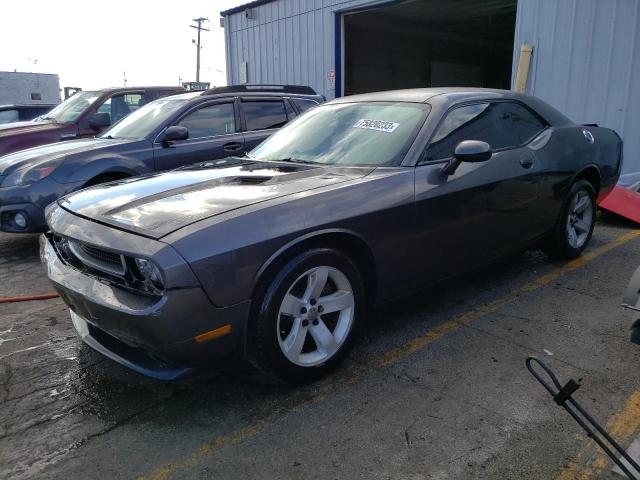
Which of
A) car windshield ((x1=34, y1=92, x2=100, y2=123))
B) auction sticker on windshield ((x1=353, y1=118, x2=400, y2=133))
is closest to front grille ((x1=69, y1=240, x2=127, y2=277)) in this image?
auction sticker on windshield ((x1=353, y1=118, x2=400, y2=133))

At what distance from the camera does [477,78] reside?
22.1m

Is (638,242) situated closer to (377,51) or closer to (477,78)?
(377,51)

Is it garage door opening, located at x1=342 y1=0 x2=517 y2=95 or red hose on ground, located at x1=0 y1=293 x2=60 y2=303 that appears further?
garage door opening, located at x1=342 y1=0 x2=517 y2=95

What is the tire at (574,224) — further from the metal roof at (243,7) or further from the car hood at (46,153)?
the metal roof at (243,7)

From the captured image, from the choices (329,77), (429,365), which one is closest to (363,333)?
(429,365)

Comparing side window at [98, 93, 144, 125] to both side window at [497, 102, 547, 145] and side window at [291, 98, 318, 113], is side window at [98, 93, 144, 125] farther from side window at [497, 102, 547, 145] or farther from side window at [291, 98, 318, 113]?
side window at [497, 102, 547, 145]

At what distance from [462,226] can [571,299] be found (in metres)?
1.24

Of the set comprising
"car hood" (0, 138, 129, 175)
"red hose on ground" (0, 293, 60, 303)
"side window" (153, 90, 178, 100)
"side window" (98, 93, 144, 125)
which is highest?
"side window" (153, 90, 178, 100)

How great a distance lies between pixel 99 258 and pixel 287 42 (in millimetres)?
10703

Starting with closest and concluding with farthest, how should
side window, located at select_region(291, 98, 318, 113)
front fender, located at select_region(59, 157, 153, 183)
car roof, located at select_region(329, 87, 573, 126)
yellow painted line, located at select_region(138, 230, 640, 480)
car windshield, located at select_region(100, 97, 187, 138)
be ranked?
yellow painted line, located at select_region(138, 230, 640, 480), car roof, located at select_region(329, 87, 573, 126), front fender, located at select_region(59, 157, 153, 183), car windshield, located at select_region(100, 97, 187, 138), side window, located at select_region(291, 98, 318, 113)

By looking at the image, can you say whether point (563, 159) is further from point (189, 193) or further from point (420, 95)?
point (189, 193)

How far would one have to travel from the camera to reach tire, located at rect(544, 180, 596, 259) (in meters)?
4.59

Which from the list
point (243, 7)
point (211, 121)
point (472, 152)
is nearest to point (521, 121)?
point (472, 152)

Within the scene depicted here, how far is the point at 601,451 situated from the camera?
2.26 metres
